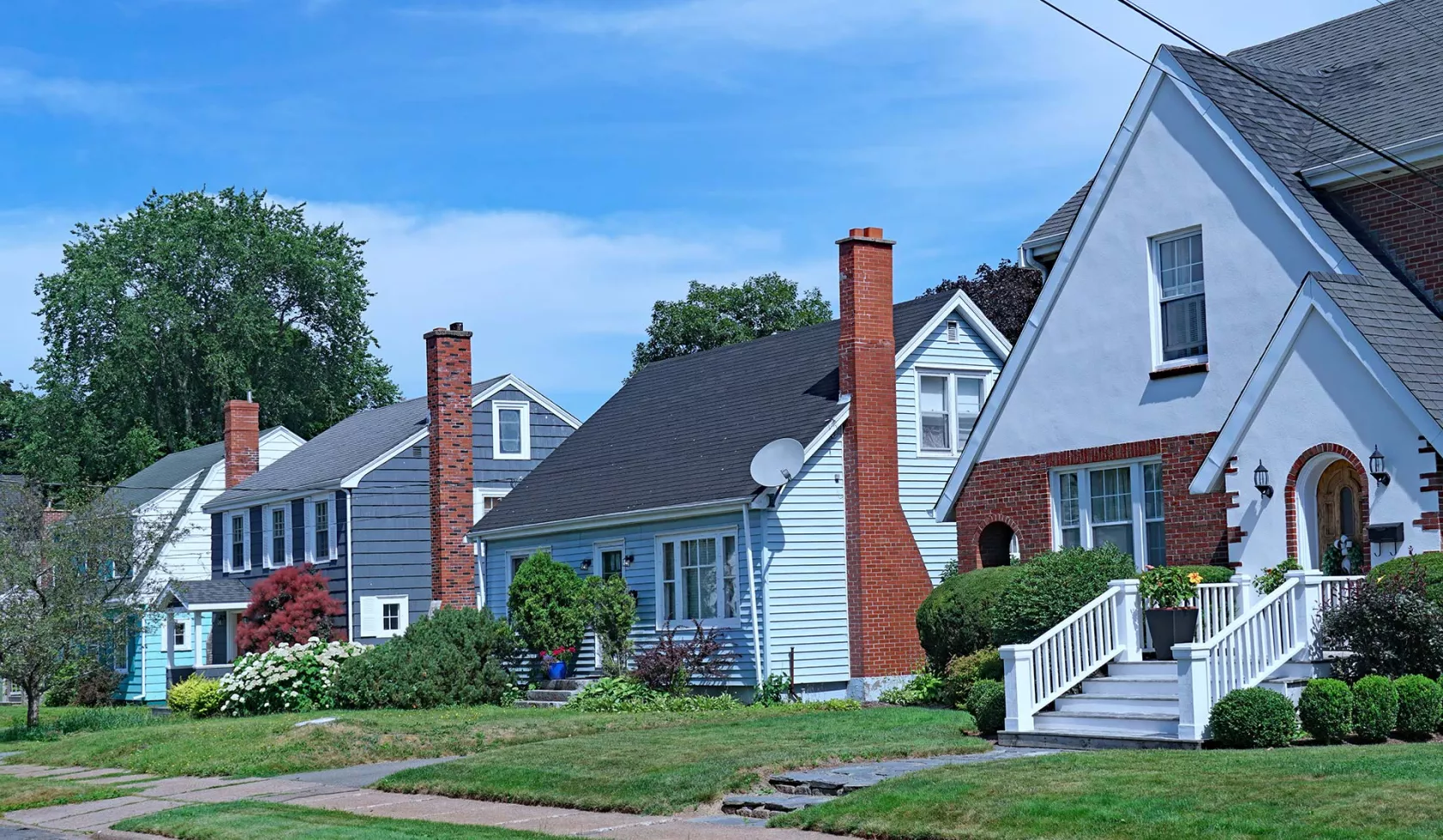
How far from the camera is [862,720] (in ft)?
66.2

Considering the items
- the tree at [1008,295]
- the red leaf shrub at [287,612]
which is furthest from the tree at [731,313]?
the red leaf shrub at [287,612]

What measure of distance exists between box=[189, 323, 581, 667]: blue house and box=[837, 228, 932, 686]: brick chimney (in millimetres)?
10415

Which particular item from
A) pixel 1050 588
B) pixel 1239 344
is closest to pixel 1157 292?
pixel 1239 344

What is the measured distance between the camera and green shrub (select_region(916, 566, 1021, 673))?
69.6 ft

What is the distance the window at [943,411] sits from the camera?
28781mm

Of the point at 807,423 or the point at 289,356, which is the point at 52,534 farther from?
the point at 289,356

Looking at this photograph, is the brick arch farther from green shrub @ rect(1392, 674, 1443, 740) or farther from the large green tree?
the large green tree

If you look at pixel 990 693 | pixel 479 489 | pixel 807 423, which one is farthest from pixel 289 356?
pixel 990 693

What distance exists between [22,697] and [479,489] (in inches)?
822

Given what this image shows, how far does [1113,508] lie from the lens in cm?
2077

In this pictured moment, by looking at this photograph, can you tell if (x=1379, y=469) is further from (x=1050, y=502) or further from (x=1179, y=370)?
(x=1050, y=502)

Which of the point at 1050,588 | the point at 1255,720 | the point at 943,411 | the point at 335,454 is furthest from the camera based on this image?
the point at 335,454

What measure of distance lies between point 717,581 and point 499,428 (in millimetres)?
13594

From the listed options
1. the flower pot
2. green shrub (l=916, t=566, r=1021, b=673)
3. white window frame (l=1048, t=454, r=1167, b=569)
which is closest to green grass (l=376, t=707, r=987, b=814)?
green shrub (l=916, t=566, r=1021, b=673)
